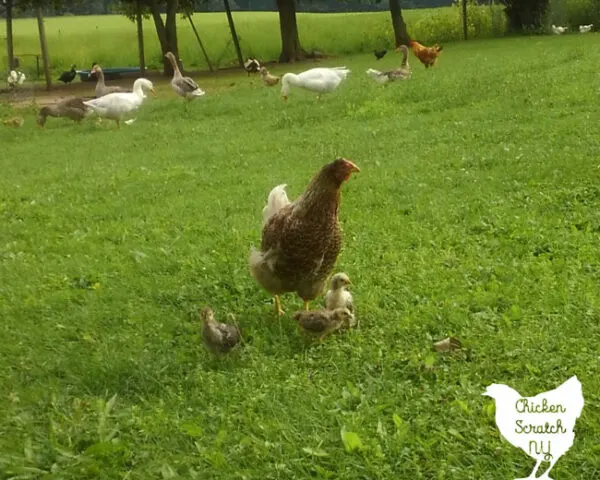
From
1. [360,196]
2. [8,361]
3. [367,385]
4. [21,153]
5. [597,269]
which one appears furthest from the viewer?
[21,153]

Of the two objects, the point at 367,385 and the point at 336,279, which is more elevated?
the point at 336,279

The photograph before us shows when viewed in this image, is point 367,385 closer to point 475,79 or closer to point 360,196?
point 360,196

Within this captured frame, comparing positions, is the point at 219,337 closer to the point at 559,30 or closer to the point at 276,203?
the point at 276,203

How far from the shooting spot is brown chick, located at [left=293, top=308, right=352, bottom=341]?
4652mm

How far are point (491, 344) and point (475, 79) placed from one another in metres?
11.5

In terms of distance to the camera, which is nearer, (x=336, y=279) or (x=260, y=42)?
(x=336, y=279)

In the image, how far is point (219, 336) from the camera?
4.64 meters

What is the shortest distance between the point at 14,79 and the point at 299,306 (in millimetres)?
20653

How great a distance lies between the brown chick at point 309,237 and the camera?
4812 mm

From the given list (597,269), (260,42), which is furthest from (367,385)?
(260,42)

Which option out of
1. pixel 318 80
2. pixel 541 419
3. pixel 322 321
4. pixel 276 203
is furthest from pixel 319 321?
pixel 318 80

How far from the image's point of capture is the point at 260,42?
38.1m

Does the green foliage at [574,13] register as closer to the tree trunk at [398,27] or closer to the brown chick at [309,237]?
the tree trunk at [398,27]

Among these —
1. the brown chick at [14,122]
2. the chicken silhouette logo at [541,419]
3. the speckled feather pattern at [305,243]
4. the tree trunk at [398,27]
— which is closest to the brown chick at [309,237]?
the speckled feather pattern at [305,243]
